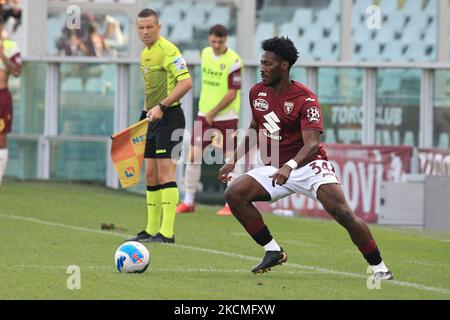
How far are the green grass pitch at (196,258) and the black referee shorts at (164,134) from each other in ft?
2.93

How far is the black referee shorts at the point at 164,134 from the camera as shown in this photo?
13016mm

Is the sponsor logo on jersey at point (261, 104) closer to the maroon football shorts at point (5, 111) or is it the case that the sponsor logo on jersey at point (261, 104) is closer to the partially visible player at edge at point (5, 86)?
the partially visible player at edge at point (5, 86)

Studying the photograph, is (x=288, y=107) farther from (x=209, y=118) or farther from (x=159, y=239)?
(x=209, y=118)

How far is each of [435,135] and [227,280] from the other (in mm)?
14141

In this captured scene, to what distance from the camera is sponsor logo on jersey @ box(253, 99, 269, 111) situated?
406 inches

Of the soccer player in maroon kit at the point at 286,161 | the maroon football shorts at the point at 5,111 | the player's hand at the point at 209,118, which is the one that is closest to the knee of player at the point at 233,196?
the soccer player in maroon kit at the point at 286,161

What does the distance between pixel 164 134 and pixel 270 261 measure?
301 centimetres

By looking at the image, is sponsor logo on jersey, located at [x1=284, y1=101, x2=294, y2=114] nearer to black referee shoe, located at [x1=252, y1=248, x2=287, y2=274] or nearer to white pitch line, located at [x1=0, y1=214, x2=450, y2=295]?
black referee shoe, located at [x1=252, y1=248, x2=287, y2=274]

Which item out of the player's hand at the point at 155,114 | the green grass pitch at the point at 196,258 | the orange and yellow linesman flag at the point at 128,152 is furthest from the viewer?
the orange and yellow linesman flag at the point at 128,152

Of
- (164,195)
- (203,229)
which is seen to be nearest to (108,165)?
(203,229)

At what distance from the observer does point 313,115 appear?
1009 centimetres

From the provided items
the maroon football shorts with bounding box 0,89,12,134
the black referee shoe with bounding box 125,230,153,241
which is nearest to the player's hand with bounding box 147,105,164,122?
the black referee shoe with bounding box 125,230,153,241

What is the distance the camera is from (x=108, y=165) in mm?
24031
